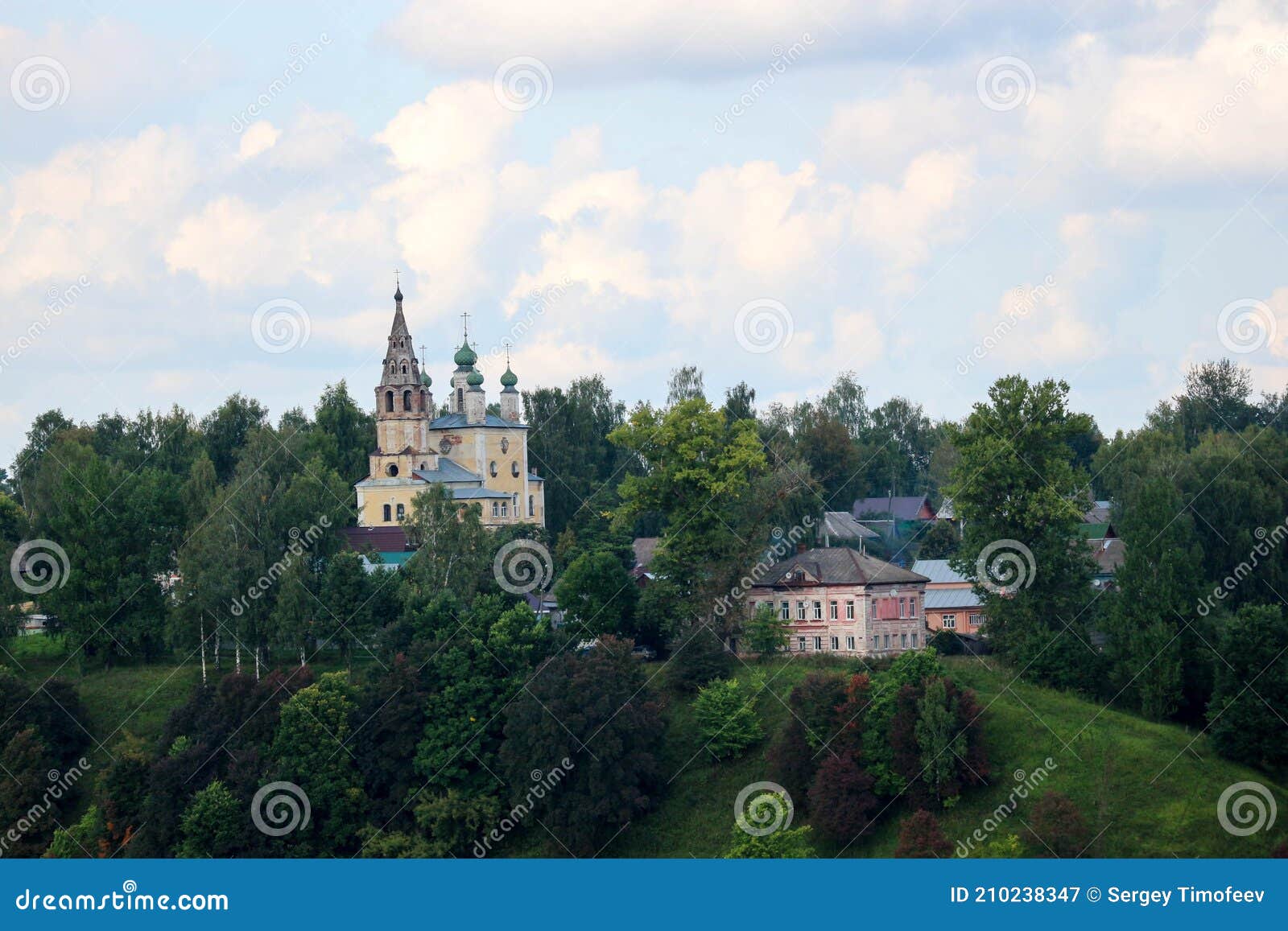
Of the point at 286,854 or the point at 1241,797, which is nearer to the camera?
the point at 1241,797

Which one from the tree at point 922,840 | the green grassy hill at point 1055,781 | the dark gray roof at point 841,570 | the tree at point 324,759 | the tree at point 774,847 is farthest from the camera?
the dark gray roof at point 841,570

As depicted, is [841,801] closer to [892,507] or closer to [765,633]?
[765,633]

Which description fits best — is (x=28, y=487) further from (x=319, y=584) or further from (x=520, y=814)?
(x=520, y=814)

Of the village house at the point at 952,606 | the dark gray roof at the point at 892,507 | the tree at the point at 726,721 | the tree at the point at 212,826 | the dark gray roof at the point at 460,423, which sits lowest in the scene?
the tree at the point at 212,826

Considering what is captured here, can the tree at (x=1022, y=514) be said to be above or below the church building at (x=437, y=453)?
below

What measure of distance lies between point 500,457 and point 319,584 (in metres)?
25.7

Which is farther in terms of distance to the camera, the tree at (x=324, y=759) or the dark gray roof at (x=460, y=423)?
the dark gray roof at (x=460, y=423)

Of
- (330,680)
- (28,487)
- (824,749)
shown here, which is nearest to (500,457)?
(28,487)

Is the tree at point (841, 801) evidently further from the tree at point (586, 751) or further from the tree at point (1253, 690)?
the tree at point (1253, 690)

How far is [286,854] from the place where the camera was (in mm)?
51562

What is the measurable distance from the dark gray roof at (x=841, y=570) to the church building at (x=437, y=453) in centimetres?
2291

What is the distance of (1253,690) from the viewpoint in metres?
48.2

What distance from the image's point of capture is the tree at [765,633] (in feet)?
189

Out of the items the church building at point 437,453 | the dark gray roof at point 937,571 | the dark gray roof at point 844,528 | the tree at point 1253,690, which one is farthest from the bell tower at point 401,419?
the tree at point 1253,690
